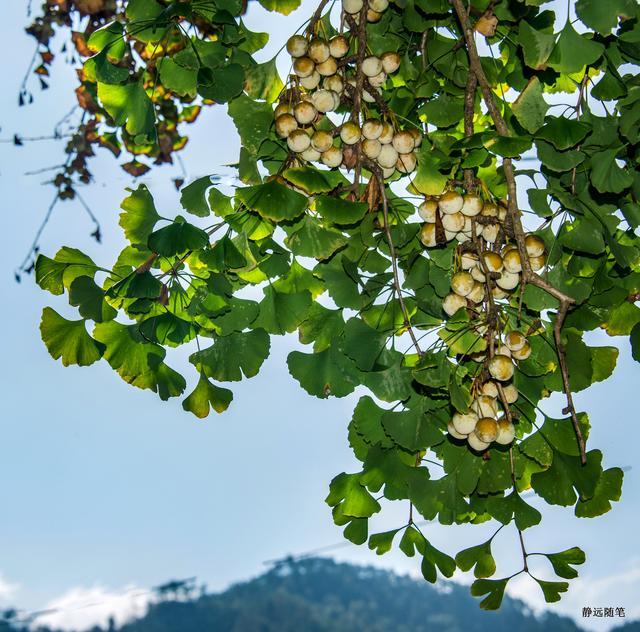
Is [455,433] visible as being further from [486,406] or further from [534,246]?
[534,246]

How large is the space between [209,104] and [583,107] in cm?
129

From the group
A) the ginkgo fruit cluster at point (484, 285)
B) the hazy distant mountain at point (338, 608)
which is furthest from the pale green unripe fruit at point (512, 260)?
the hazy distant mountain at point (338, 608)

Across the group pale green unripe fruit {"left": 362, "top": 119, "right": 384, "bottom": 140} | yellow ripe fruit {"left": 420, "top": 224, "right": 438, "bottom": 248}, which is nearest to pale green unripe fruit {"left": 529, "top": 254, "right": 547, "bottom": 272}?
yellow ripe fruit {"left": 420, "top": 224, "right": 438, "bottom": 248}

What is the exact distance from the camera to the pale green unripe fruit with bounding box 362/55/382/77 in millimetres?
881

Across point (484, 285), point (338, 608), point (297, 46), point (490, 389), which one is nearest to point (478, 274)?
point (484, 285)

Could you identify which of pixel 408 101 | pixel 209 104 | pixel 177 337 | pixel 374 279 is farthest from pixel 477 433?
pixel 209 104

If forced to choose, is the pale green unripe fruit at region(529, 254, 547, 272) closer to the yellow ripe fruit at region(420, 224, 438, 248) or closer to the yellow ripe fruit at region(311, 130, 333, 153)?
the yellow ripe fruit at region(420, 224, 438, 248)

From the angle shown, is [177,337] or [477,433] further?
[177,337]

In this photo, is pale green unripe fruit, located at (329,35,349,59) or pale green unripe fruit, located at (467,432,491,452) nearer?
pale green unripe fruit, located at (467,432,491,452)

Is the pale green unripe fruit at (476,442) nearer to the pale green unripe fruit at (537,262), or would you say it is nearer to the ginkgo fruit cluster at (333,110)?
the pale green unripe fruit at (537,262)

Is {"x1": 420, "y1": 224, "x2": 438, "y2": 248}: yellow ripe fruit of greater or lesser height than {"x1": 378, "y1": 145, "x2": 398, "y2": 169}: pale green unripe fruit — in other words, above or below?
below

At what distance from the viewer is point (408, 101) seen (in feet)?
3.31

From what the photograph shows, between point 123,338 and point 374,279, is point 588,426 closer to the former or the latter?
point 374,279

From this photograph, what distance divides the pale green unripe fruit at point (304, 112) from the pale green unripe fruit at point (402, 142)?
0.30 feet
